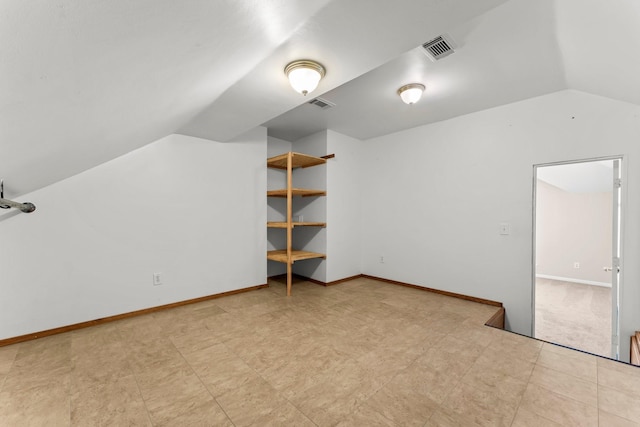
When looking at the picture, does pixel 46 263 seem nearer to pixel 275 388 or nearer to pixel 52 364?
pixel 52 364

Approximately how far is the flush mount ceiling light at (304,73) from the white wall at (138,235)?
195 cm

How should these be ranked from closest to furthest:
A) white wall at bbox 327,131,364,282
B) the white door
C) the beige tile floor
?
1. the beige tile floor
2. the white door
3. white wall at bbox 327,131,364,282

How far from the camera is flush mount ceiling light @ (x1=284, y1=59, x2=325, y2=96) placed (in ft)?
5.66

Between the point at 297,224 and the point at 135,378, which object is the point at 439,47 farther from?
the point at 135,378

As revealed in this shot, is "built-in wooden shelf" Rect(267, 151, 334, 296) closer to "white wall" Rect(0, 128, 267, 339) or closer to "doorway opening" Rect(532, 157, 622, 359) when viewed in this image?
"white wall" Rect(0, 128, 267, 339)

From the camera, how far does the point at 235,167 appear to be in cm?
354

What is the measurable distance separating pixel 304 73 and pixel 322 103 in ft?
4.35

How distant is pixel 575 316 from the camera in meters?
3.58

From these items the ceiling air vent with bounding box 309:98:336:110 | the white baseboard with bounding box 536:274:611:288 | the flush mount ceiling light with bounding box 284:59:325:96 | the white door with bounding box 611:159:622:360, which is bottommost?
the white baseboard with bounding box 536:274:611:288

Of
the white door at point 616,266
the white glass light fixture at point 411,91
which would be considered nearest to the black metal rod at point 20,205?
the white glass light fixture at point 411,91

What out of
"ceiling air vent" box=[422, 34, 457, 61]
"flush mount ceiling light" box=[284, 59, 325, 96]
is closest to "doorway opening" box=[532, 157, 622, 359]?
"ceiling air vent" box=[422, 34, 457, 61]

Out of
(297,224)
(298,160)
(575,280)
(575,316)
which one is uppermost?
(298,160)

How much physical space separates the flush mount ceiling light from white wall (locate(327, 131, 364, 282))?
222cm

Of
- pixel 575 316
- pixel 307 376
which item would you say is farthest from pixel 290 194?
pixel 575 316
